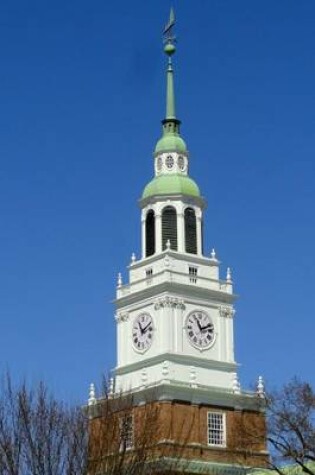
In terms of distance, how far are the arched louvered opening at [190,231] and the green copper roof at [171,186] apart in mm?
1341

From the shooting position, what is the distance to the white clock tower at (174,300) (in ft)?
276

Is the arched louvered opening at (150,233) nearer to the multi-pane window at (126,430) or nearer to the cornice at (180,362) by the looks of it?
the cornice at (180,362)

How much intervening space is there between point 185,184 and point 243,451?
775 inches

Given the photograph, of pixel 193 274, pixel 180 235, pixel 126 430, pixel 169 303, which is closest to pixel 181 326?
pixel 169 303

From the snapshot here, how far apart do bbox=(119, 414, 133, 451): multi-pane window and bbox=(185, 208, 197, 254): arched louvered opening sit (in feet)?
99.5

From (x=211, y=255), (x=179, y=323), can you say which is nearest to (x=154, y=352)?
(x=179, y=323)

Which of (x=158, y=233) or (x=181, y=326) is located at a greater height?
(x=158, y=233)

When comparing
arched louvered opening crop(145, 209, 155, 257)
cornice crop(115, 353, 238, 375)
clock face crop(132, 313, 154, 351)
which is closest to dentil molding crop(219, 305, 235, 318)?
cornice crop(115, 353, 238, 375)

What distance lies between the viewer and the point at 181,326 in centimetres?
8494

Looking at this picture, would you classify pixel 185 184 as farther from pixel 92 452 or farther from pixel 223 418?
pixel 92 452

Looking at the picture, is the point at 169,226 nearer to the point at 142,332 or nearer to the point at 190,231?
the point at 190,231

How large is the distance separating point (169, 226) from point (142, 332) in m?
7.48

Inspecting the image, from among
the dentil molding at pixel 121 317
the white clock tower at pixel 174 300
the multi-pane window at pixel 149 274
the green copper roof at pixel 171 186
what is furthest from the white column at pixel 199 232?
the dentil molding at pixel 121 317

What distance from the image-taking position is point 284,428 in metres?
65.5
